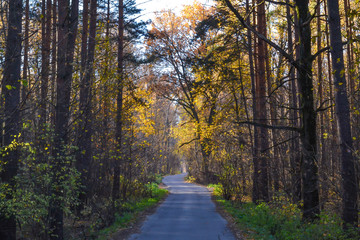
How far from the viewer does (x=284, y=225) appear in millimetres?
9789

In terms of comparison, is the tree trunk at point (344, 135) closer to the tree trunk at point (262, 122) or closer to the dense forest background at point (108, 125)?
the dense forest background at point (108, 125)

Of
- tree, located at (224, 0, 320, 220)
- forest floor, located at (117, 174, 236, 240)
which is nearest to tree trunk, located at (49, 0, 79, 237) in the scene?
forest floor, located at (117, 174, 236, 240)

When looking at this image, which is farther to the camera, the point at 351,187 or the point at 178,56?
the point at 178,56

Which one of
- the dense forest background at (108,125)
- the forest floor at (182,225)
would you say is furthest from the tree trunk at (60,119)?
the forest floor at (182,225)

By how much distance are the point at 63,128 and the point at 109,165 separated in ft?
22.3

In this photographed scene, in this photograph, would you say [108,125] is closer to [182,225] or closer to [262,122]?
[182,225]

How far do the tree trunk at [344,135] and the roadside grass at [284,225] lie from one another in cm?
49

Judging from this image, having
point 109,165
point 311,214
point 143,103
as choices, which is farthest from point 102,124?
point 311,214

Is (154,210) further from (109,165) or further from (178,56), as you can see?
(178,56)

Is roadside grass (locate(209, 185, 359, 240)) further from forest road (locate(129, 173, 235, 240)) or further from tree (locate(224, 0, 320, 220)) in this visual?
forest road (locate(129, 173, 235, 240))

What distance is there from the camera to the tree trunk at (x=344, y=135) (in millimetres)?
7703

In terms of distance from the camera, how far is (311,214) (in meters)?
9.16

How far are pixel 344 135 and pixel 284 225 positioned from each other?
3.36 m

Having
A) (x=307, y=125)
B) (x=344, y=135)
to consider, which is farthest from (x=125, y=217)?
(x=344, y=135)
